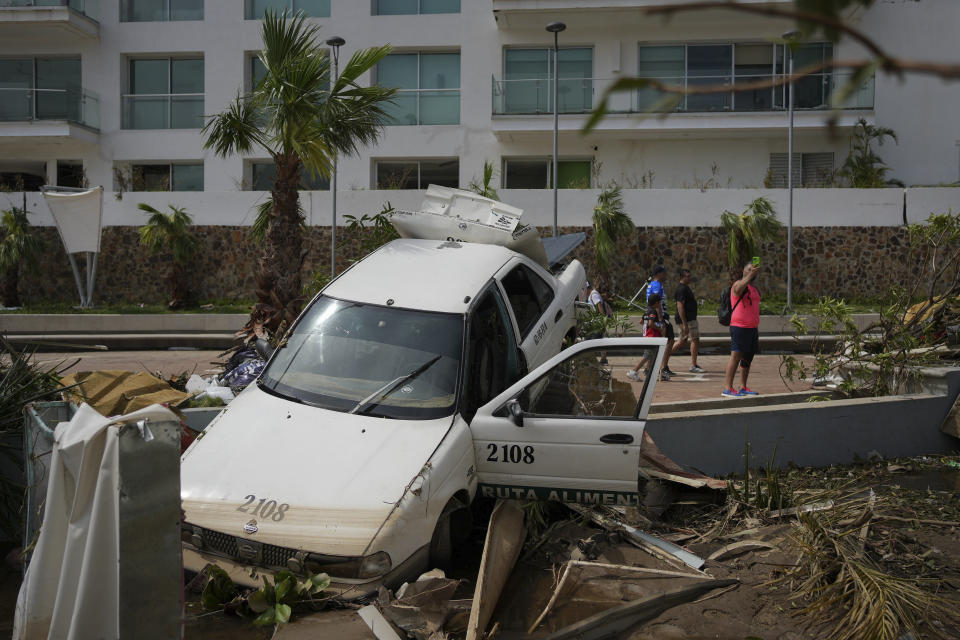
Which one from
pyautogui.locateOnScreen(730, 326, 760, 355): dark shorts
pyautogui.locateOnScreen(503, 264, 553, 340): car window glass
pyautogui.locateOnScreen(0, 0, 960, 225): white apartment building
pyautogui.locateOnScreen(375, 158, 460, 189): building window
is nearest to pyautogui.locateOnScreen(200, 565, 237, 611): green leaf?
pyautogui.locateOnScreen(503, 264, 553, 340): car window glass

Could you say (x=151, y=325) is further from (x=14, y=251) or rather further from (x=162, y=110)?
(x=162, y=110)

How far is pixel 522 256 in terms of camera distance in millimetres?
7246

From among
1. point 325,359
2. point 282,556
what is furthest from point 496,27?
point 282,556

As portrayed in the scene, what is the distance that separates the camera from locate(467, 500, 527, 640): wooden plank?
4.12 metres

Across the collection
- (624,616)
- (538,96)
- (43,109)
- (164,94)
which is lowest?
(624,616)

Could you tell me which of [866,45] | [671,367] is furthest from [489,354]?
[671,367]

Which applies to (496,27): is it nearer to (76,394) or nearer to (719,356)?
(719,356)

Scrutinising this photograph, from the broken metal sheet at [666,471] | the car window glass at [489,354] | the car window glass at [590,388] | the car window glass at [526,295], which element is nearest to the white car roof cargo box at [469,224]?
the car window glass at [526,295]

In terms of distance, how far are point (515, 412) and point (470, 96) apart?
2271cm

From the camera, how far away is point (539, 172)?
2703cm

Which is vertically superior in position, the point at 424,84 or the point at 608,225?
the point at 424,84

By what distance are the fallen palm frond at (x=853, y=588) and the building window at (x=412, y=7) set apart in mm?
24688

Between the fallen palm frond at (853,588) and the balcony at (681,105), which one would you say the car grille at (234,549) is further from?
the balcony at (681,105)

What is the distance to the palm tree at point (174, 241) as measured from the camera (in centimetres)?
2298
